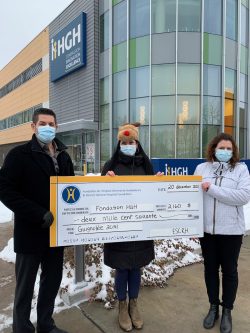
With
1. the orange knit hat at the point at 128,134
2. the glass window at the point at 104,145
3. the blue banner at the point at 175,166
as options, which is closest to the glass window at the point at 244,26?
the glass window at the point at 104,145

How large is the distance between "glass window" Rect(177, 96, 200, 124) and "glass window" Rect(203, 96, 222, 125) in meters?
0.40

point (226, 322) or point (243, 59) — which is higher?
point (243, 59)

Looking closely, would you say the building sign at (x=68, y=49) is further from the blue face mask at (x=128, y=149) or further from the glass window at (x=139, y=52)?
the blue face mask at (x=128, y=149)

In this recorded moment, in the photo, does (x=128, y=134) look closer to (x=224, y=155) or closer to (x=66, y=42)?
(x=224, y=155)

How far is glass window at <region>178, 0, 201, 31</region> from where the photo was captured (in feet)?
55.5

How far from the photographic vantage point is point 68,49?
76.3 ft

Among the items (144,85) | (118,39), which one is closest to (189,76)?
(144,85)

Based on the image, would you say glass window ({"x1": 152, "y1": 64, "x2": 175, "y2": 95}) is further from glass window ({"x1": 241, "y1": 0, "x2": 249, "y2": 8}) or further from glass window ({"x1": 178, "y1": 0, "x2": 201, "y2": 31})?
glass window ({"x1": 241, "y1": 0, "x2": 249, "y2": 8})

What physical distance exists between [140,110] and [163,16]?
4986mm

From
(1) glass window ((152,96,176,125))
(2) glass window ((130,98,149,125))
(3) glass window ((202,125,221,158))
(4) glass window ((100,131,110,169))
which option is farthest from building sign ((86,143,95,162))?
(3) glass window ((202,125,221,158))

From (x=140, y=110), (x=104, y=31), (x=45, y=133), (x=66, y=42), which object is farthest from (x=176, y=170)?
(x=66, y=42)

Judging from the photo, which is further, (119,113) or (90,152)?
(90,152)

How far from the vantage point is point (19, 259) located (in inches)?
115

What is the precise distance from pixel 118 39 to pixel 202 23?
15.6 feet
